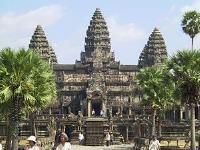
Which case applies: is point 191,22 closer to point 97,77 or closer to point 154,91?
point 154,91

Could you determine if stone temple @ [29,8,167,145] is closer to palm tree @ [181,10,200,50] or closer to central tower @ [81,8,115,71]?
central tower @ [81,8,115,71]

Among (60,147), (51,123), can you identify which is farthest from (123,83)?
(60,147)

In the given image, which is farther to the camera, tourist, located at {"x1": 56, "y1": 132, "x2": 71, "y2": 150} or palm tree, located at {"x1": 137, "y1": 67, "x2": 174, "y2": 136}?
palm tree, located at {"x1": 137, "y1": 67, "x2": 174, "y2": 136}

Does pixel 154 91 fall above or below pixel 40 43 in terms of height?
below

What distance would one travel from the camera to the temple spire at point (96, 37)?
126500 mm

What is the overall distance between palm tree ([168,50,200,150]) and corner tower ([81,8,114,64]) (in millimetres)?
86114

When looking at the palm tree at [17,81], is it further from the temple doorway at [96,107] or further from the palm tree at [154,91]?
the temple doorway at [96,107]

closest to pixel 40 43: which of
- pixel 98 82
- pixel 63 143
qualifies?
pixel 98 82

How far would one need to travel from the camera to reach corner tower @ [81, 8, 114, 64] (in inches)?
4924

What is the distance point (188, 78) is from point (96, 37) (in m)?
91.0

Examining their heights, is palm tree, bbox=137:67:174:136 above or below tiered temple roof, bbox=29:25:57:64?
below

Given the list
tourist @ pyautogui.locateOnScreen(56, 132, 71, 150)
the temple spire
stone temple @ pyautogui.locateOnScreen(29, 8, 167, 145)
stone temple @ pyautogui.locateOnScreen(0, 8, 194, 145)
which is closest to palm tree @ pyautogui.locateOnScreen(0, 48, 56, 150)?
tourist @ pyautogui.locateOnScreen(56, 132, 71, 150)

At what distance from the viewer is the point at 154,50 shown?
126688mm

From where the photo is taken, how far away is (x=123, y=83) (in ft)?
373
